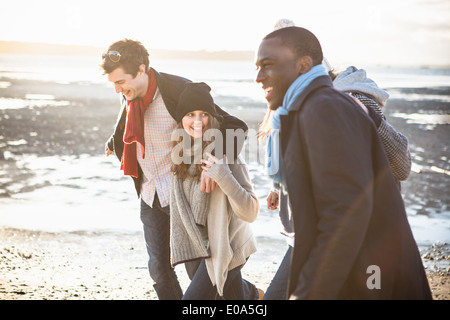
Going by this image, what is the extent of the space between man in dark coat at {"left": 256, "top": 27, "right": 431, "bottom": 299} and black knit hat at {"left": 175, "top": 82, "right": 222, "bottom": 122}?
1.20 meters

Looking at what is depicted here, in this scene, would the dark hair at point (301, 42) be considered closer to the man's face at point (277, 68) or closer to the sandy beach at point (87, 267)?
the man's face at point (277, 68)

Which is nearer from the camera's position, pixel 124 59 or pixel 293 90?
pixel 293 90

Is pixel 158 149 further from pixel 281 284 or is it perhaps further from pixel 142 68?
pixel 281 284

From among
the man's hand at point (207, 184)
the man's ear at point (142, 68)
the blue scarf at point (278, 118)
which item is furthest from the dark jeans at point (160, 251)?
the blue scarf at point (278, 118)

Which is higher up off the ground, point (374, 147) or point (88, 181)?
point (374, 147)

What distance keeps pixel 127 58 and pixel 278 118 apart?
172 cm

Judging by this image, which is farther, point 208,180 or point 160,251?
point 160,251

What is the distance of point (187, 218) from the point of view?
3.29 metres

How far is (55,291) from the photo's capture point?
489 centimetres

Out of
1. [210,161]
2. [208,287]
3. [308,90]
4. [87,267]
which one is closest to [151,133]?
[210,161]

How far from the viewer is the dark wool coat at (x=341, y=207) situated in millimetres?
1910
